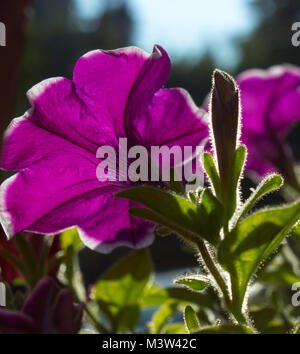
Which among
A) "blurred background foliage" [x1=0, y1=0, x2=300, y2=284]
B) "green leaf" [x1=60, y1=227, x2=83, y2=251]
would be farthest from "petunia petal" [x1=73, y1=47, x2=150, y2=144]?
"blurred background foliage" [x1=0, y1=0, x2=300, y2=284]

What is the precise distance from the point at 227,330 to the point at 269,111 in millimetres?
506

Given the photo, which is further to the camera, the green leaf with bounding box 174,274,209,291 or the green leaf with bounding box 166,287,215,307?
the green leaf with bounding box 166,287,215,307

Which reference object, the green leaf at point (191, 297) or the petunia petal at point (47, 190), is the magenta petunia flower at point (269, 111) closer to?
the green leaf at point (191, 297)

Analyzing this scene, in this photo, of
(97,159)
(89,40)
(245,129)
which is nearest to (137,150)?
(97,159)

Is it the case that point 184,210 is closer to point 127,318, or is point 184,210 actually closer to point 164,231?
point 164,231

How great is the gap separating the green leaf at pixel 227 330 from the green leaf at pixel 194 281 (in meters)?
0.05

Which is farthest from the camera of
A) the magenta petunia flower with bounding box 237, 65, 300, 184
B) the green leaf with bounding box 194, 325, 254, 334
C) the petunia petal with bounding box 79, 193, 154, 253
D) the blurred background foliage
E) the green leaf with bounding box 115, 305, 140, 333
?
the blurred background foliage

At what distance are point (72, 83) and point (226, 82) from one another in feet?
0.38

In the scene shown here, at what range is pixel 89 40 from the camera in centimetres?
1255

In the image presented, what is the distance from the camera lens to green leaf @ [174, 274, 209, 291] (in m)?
0.37

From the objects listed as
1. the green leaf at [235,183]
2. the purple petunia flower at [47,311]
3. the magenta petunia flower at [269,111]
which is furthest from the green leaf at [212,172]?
the magenta petunia flower at [269,111]

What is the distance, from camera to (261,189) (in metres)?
0.37

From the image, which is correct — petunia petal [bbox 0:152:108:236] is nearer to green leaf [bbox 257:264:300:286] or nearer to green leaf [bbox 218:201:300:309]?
green leaf [bbox 218:201:300:309]

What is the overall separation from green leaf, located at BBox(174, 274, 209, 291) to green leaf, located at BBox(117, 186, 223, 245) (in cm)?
3
